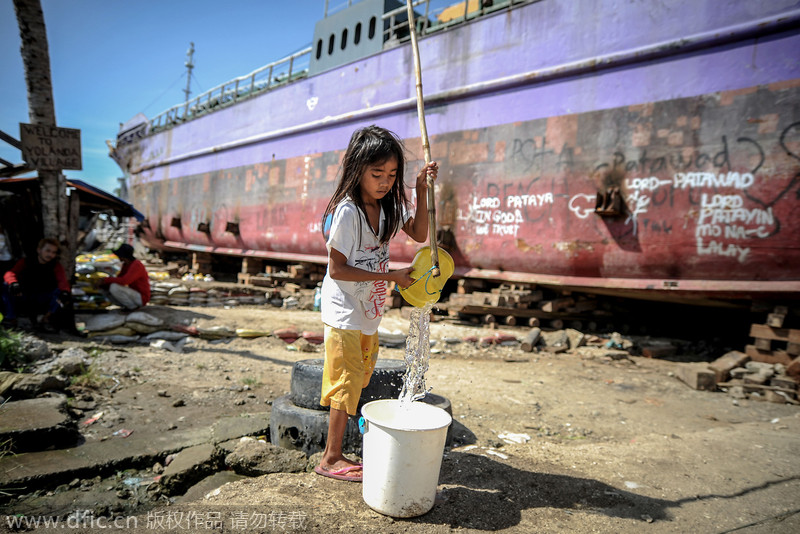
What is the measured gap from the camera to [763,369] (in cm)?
489

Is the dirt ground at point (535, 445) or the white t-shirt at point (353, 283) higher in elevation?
the white t-shirt at point (353, 283)

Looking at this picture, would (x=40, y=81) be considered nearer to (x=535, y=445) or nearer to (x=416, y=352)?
(x=416, y=352)

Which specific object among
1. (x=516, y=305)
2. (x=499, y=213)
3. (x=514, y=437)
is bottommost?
(x=514, y=437)

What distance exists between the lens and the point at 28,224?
6.26 m

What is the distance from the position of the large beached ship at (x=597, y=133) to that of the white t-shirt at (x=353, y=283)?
4.52 metres

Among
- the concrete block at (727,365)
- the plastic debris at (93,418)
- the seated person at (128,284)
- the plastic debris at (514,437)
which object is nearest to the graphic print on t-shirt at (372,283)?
the plastic debris at (514,437)

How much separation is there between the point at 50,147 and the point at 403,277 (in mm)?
5476

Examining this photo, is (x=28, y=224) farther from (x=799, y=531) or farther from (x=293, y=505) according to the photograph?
(x=799, y=531)

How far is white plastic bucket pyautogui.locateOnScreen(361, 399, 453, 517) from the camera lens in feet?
6.09

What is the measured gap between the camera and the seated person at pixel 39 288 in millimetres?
5285

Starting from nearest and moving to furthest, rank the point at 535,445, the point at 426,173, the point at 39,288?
the point at 426,173
the point at 535,445
the point at 39,288

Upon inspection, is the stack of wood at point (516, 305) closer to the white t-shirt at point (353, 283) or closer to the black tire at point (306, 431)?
the black tire at point (306, 431)

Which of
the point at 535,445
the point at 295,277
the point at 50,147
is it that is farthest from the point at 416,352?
the point at 295,277

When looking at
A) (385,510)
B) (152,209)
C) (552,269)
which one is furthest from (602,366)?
(152,209)
